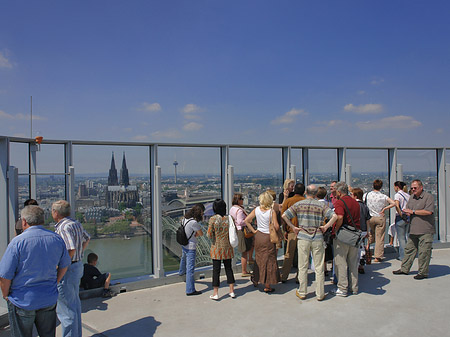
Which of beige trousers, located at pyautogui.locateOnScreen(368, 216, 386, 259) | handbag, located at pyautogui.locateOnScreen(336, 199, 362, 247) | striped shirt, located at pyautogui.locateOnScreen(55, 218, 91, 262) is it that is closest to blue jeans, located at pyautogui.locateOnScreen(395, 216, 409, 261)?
beige trousers, located at pyautogui.locateOnScreen(368, 216, 386, 259)

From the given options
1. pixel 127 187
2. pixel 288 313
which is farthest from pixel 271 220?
pixel 127 187

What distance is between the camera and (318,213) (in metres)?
4.97

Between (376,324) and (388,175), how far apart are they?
494 centimetres

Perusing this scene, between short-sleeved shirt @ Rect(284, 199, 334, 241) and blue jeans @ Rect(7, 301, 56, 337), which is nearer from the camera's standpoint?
blue jeans @ Rect(7, 301, 56, 337)

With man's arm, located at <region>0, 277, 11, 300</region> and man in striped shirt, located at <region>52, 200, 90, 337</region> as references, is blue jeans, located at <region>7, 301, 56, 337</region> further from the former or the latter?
man in striped shirt, located at <region>52, 200, 90, 337</region>

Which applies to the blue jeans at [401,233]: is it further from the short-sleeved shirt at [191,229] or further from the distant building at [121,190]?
the distant building at [121,190]

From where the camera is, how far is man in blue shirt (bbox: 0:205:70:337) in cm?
302

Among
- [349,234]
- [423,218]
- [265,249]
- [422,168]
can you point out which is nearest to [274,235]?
[265,249]

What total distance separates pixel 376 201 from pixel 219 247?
3.69 meters

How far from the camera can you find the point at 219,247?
512 centimetres

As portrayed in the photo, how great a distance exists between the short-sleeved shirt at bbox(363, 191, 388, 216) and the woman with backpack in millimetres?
3661

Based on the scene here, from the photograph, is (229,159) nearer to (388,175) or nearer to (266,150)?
(266,150)

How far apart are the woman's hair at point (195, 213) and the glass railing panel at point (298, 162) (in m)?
2.57

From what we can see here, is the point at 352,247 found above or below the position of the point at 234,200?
below
